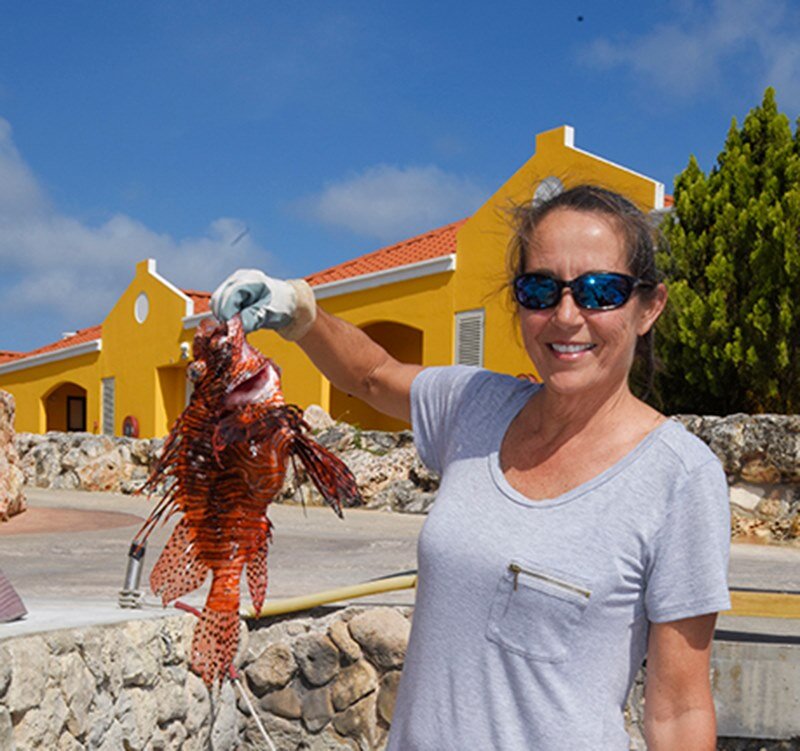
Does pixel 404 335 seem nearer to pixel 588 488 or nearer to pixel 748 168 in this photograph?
pixel 748 168

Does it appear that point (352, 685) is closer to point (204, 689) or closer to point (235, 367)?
point (204, 689)

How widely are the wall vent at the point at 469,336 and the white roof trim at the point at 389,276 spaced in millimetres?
828

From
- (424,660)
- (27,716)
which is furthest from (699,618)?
(27,716)

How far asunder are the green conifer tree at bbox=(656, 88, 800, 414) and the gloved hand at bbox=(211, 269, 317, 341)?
29.8 feet

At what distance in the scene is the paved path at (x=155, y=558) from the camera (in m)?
4.67

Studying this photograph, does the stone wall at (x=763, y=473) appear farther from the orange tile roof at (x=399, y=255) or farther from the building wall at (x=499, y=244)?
the orange tile roof at (x=399, y=255)

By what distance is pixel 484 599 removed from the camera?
62.8 inches

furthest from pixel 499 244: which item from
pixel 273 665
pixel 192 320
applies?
pixel 273 665

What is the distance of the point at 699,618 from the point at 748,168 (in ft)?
35.2

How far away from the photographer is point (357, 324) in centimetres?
1634

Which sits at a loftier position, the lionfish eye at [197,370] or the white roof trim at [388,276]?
the white roof trim at [388,276]

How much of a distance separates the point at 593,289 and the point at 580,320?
0.06 meters

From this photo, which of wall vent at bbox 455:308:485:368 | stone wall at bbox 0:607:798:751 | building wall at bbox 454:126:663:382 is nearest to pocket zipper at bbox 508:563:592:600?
stone wall at bbox 0:607:798:751

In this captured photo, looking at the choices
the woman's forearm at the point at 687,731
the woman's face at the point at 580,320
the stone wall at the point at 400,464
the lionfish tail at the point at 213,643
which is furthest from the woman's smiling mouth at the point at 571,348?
the stone wall at the point at 400,464
